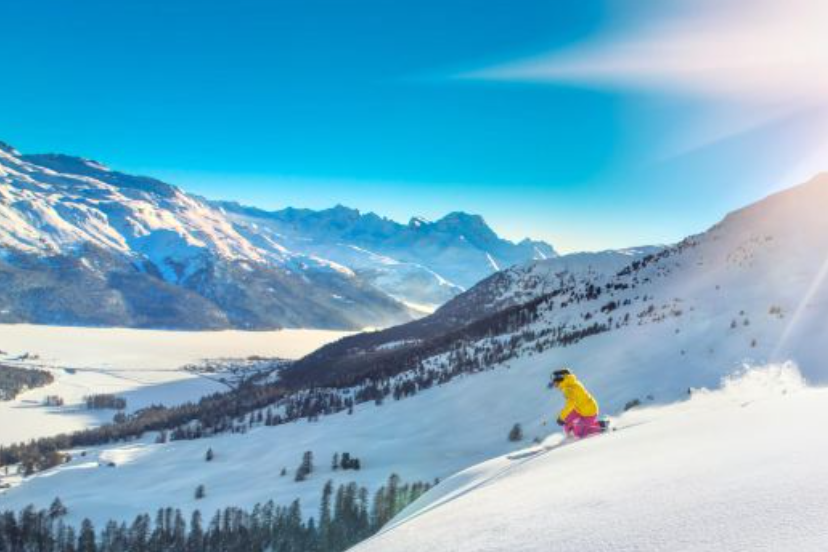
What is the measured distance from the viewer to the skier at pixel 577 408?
20000 millimetres

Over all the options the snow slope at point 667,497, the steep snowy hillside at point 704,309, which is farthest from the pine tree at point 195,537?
the snow slope at point 667,497

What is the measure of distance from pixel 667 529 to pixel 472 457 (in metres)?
46.7

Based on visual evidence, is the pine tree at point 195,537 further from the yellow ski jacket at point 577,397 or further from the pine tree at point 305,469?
the yellow ski jacket at point 577,397

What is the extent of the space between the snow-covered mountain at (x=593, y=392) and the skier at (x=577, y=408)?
2252mm

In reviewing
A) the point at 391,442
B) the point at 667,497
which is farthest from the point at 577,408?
the point at 391,442

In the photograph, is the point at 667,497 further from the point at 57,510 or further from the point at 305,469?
the point at 57,510

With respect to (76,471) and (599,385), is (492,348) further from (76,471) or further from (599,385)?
(76,471)

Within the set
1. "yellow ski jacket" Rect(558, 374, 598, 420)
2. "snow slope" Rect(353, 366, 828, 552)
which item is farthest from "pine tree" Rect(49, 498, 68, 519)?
"snow slope" Rect(353, 366, 828, 552)

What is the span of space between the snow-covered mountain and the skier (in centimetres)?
225

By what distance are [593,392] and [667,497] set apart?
1689 inches

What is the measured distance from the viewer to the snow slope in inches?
230

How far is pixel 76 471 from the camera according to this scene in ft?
298

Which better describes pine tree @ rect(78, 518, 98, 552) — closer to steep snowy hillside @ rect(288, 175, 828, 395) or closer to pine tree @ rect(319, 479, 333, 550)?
pine tree @ rect(319, 479, 333, 550)

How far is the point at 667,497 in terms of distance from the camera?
7441 mm
